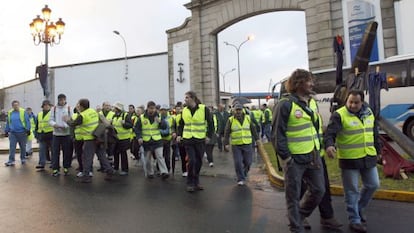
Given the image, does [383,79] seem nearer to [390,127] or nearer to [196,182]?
[390,127]

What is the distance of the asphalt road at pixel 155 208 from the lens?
Answer: 4.68 meters

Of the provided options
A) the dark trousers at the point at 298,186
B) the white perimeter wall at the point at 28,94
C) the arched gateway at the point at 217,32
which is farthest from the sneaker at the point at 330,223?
the white perimeter wall at the point at 28,94

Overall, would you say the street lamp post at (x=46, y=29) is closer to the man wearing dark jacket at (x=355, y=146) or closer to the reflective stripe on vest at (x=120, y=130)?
the reflective stripe on vest at (x=120, y=130)

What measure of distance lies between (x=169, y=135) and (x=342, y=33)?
10873 mm

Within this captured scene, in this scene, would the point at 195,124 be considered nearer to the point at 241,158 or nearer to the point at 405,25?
the point at 241,158

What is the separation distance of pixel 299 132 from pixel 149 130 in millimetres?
5000

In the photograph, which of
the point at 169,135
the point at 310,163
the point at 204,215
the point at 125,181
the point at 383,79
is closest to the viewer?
the point at 310,163

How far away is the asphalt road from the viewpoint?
468 cm

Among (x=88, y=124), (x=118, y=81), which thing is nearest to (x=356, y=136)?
(x=88, y=124)

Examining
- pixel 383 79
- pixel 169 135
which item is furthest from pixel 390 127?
pixel 169 135

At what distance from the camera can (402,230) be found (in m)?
4.39

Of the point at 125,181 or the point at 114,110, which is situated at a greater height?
the point at 114,110

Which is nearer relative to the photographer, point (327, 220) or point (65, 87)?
point (327, 220)

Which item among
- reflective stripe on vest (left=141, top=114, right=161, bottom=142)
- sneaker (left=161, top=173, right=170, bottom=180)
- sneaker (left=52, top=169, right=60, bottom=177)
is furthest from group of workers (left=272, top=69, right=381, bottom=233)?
sneaker (left=52, top=169, right=60, bottom=177)
